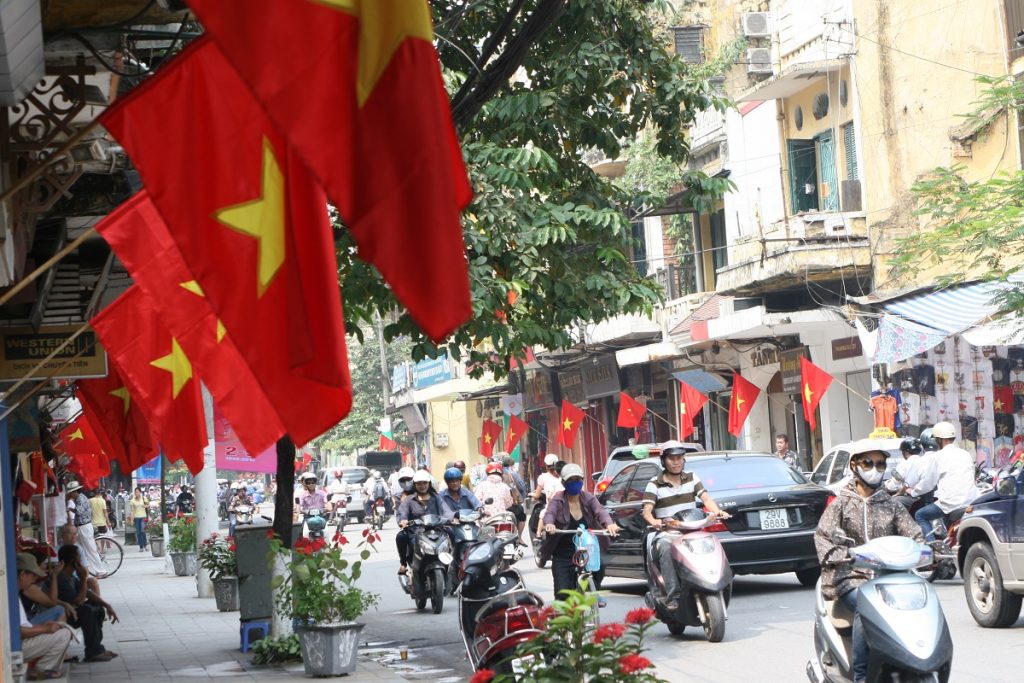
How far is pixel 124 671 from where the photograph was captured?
13.9m

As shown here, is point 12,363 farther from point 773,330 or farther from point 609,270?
point 773,330

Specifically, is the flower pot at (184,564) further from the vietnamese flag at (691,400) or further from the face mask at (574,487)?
the face mask at (574,487)

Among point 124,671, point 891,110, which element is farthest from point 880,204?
point 124,671

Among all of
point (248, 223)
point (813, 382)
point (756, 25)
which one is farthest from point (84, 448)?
point (248, 223)

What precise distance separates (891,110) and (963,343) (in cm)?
550

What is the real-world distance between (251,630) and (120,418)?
2532 mm

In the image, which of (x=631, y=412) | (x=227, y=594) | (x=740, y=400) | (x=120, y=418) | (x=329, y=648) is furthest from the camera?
(x=631, y=412)

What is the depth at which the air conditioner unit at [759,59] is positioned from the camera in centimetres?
3067

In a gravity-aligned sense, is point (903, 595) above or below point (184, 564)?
above

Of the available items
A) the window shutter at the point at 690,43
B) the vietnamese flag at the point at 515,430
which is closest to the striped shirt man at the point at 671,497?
the window shutter at the point at 690,43

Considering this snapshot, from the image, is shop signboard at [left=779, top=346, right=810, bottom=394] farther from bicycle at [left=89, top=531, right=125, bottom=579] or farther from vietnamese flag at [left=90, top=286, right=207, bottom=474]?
vietnamese flag at [left=90, top=286, right=207, bottom=474]

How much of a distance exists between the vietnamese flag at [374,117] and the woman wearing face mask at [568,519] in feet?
31.4

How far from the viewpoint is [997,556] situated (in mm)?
12000

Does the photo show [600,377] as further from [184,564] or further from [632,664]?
[632,664]
